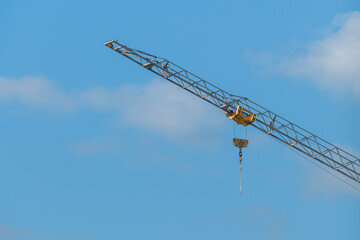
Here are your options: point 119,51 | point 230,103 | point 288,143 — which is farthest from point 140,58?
point 288,143

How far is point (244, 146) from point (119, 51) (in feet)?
76.7

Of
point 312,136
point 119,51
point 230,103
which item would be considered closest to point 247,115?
point 230,103

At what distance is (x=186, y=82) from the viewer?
132375mm

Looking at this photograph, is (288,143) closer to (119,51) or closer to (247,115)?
(247,115)

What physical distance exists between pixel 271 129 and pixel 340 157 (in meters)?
12.3

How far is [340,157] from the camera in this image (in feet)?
452

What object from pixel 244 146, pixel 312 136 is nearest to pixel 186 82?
pixel 244 146

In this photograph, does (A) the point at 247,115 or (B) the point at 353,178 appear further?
(B) the point at 353,178

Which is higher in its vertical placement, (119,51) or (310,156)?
(119,51)

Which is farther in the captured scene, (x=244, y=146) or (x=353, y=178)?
(x=353, y=178)

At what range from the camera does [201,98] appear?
13288 cm

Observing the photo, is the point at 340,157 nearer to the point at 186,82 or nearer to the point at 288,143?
the point at 288,143

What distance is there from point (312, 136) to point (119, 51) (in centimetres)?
Answer: 3261

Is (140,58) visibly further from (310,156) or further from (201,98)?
(310,156)
